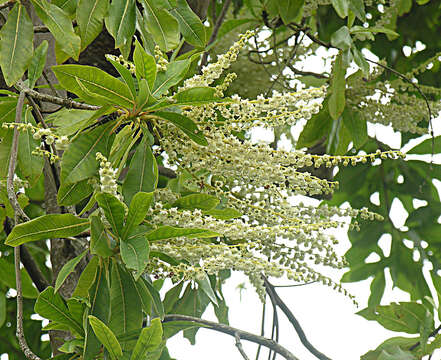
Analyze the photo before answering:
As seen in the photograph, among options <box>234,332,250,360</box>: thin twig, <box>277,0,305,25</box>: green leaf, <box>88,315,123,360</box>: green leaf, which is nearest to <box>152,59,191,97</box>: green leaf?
<box>88,315,123,360</box>: green leaf

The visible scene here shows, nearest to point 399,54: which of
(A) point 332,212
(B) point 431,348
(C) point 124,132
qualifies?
(B) point 431,348

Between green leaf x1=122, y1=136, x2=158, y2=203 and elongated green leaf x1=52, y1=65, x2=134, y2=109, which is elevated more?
elongated green leaf x1=52, y1=65, x2=134, y2=109

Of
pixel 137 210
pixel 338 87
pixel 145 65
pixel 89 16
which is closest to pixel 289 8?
pixel 338 87

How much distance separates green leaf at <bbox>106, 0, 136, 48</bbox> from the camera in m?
0.79

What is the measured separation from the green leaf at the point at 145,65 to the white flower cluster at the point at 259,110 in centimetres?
6

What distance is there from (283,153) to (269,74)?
34.2 inches

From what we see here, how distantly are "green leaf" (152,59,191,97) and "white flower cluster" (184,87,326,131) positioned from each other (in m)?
0.04

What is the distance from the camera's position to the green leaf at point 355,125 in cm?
134

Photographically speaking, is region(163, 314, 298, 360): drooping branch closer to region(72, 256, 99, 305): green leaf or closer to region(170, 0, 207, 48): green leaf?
region(72, 256, 99, 305): green leaf

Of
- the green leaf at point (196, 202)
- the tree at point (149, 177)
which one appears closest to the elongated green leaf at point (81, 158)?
the tree at point (149, 177)

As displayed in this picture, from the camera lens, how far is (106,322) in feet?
2.16

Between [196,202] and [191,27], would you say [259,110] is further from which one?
[191,27]

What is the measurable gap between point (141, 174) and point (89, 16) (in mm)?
260

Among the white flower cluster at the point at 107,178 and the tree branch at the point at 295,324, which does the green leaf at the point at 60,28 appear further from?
the tree branch at the point at 295,324
